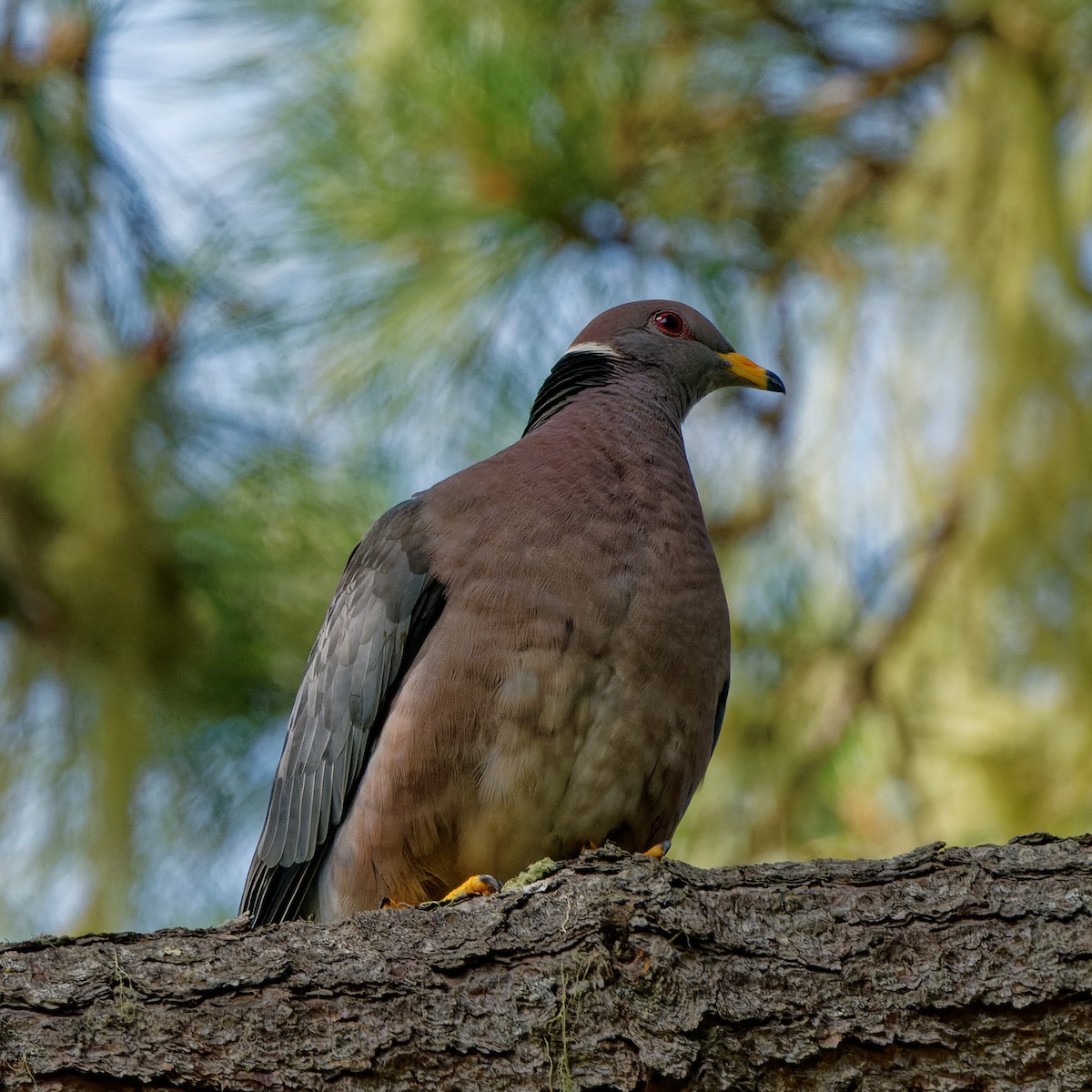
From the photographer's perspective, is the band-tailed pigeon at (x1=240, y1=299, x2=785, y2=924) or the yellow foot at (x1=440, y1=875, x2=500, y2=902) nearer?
the yellow foot at (x1=440, y1=875, x2=500, y2=902)

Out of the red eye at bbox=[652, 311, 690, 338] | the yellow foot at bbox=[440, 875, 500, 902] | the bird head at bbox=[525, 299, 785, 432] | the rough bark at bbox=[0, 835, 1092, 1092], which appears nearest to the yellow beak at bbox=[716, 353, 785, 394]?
the bird head at bbox=[525, 299, 785, 432]

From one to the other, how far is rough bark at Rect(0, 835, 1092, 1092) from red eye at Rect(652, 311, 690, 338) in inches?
92.6

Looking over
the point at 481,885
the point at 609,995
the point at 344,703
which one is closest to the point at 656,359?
the point at 344,703

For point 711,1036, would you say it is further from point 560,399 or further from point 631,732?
point 560,399

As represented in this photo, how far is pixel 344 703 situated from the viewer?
3.88 metres

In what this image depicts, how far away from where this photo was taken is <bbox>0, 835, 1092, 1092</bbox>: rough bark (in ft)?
8.33

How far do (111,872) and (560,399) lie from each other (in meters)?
2.26

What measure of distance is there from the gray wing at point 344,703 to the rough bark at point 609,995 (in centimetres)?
107

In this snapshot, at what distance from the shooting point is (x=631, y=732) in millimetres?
3473

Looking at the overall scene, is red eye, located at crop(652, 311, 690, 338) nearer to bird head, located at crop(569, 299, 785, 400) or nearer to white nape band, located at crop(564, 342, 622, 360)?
bird head, located at crop(569, 299, 785, 400)

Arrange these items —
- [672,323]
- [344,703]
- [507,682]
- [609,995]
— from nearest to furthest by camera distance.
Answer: [609,995] → [507,682] → [344,703] → [672,323]

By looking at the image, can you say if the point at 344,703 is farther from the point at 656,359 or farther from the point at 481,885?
the point at 656,359

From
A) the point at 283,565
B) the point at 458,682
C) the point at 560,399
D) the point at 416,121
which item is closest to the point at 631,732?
the point at 458,682

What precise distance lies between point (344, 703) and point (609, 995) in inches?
57.1
